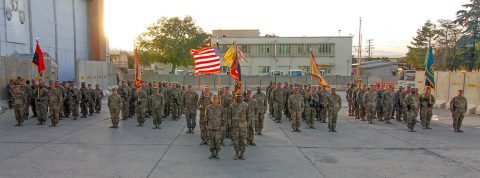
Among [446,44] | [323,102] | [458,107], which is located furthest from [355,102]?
[446,44]

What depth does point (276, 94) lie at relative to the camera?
55.7 ft

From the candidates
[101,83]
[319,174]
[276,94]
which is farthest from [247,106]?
[101,83]

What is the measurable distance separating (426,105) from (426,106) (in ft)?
0.13

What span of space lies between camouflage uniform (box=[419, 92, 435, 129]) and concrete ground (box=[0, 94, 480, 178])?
44cm

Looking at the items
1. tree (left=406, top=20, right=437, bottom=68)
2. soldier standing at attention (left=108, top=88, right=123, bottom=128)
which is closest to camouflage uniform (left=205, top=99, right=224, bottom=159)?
soldier standing at attention (left=108, top=88, right=123, bottom=128)

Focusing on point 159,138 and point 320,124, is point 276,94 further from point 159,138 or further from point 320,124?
point 159,138

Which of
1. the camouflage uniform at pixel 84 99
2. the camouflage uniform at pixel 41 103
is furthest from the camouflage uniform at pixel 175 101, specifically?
the camouflage uniform at pixel 41 103

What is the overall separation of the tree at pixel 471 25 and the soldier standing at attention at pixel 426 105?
4195 centimetres

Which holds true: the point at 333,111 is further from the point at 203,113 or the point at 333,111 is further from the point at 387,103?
the point at 203,113

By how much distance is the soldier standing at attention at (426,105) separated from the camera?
49.7 ft

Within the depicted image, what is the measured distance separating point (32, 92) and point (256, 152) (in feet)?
38.2

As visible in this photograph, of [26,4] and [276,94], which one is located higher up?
[26,4]

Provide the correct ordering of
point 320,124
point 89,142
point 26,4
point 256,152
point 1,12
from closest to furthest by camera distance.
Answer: point 256,152 < point 89,142 < point 320,124 < point 1,12 < point 26,4

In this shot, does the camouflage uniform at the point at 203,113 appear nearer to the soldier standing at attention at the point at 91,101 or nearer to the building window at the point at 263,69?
the soldier standing at attention at the point at 91,101
